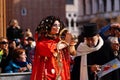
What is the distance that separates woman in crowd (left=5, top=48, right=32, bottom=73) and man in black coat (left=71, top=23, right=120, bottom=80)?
3.81 feet

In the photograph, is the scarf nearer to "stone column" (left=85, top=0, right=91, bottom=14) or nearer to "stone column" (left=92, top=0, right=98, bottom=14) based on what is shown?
"stone column" (left=92, top=0, right=98, bottom=14)

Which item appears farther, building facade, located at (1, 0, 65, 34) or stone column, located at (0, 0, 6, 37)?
building facade, located at (1, 0, 65, 34)

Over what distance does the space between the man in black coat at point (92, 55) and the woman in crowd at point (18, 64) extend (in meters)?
1.16

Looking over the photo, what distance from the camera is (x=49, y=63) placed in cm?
645

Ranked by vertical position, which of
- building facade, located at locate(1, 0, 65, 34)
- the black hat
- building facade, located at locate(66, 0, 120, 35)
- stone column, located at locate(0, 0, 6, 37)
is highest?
building facade, located at locate(66, 0, 120, 35)

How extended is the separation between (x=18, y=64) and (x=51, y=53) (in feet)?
3.67

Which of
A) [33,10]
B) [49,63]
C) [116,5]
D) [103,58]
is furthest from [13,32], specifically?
[116,5]

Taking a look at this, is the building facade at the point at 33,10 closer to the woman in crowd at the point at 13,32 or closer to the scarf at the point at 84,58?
the woman in crowd at the point at 13,32

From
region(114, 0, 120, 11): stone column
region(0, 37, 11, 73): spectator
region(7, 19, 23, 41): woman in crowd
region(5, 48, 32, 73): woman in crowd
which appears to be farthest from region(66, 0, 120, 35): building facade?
region(5, 48, 32, 73): woman in crowd

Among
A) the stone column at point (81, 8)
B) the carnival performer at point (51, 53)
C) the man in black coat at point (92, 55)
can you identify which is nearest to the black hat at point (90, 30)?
the man in black coat at point (92, 55)

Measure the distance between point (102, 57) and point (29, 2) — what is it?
1081 centimetres

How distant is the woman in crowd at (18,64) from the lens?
23.9 feet

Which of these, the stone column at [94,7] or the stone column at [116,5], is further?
the stone column at [94,7]

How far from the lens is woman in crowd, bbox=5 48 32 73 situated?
7289 millimetres
